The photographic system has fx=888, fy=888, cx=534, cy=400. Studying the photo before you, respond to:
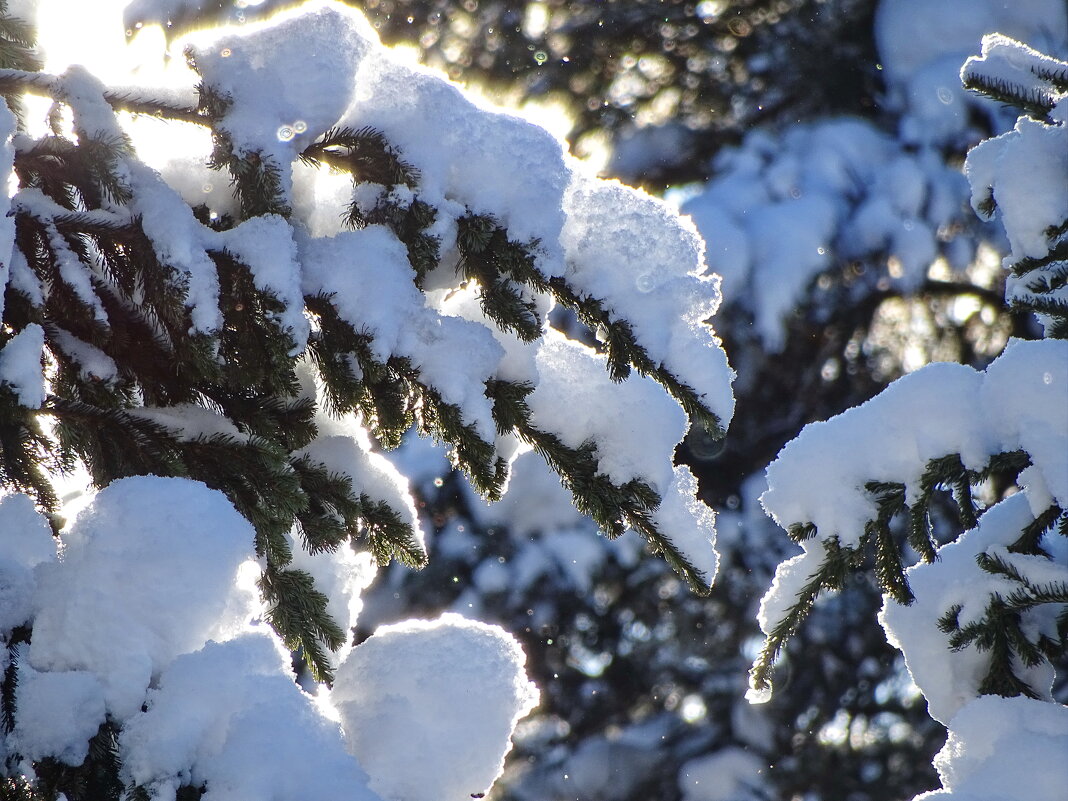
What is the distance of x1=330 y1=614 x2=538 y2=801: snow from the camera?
1436 millimetres

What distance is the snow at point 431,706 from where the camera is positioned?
1436 mm

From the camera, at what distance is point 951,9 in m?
5.80

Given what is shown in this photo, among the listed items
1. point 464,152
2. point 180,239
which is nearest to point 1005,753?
point 464,152

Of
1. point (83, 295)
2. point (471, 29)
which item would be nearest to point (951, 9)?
point (471, 29)

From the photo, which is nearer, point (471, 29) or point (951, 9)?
point (471, 29)

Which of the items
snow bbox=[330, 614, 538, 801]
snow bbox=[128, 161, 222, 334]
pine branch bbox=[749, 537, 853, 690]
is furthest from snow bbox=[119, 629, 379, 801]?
pine branch bbox=[749, 537, 853, 690]

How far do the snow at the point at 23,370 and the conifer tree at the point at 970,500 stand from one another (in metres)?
A: 1.46

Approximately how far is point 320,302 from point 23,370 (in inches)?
18.0

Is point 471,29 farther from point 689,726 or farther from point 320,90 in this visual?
point 689,726

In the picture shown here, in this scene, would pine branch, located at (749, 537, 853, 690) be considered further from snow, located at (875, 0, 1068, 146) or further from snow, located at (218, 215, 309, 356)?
snow, located at (875, 0, 1068, 146)

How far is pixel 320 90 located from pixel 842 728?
6.14 m

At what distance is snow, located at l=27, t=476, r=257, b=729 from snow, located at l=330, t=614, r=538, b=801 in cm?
28

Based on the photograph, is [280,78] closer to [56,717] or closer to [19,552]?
[19,552]

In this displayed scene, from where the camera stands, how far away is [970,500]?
2.05 meters
